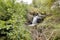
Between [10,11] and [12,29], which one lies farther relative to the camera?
[10,11]

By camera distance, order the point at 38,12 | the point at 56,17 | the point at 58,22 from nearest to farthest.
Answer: the point at 58,22
the point at 56,17
the point at 38,12

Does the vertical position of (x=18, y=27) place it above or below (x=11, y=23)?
below

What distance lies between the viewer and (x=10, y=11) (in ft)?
17.3

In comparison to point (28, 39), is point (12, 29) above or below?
above

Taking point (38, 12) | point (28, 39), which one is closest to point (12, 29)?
point (28, 39)

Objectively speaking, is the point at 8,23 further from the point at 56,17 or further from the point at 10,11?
the point at 56,17

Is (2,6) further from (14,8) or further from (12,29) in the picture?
(12,29)

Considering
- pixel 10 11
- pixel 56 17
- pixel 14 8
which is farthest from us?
pixel 56 17

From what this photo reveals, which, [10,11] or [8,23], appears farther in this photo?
[10,11]

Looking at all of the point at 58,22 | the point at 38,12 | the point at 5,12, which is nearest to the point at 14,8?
the point at 5,12

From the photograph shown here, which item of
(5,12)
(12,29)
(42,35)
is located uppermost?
(5,12)

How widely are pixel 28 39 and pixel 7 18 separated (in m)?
0.98

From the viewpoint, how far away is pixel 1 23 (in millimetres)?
4801

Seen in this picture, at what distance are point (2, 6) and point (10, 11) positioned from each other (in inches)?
19.5
